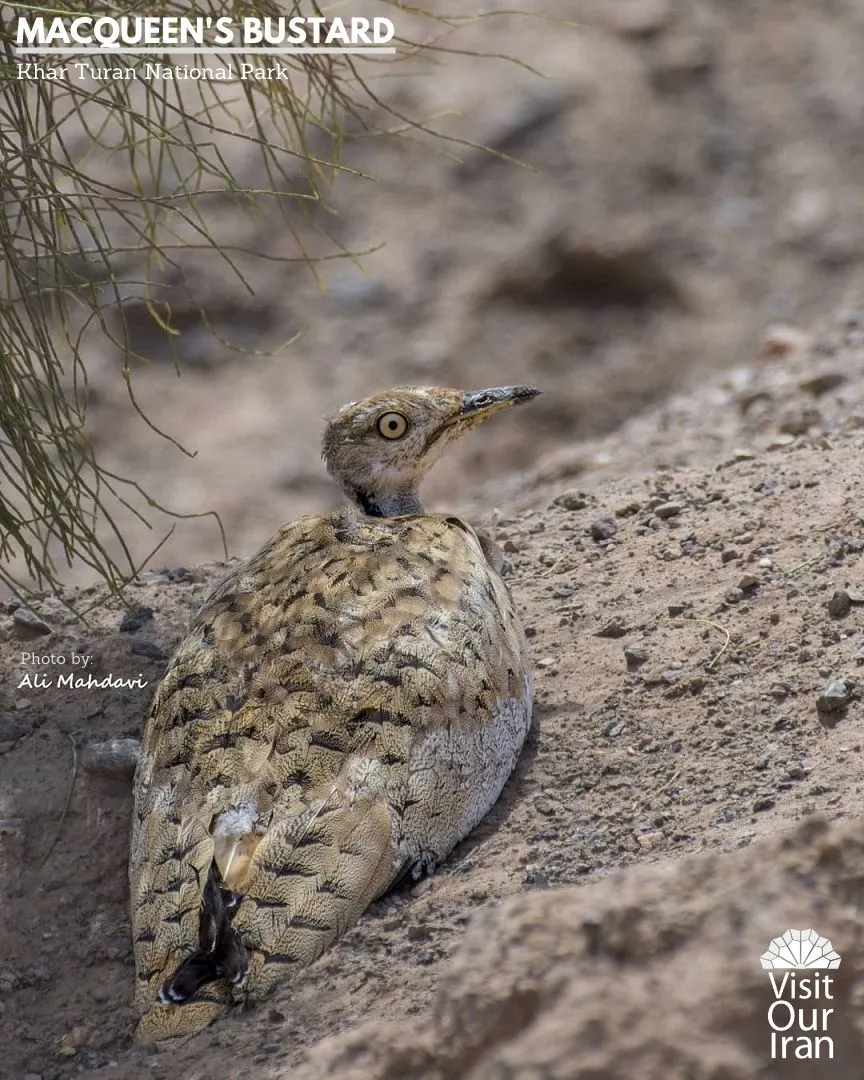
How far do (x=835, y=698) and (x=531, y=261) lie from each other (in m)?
7.79

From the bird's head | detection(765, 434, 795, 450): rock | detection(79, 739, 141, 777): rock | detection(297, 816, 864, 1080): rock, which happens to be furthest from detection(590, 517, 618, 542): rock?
detection(297, 816, 864, 1080): rock

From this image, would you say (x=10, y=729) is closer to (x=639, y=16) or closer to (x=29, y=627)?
(x=29, y=627)

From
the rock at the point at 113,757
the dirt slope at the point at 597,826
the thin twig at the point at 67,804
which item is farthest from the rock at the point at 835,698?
the thin twig at the point at 67,804

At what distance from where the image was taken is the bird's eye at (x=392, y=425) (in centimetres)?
531

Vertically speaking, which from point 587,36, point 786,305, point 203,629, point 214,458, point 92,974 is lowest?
point 92,974

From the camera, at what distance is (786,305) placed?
11.6 m

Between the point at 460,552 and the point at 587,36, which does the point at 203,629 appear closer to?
the point at 460,552

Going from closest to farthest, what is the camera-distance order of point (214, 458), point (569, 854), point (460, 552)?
point (569, 854)
point (460, 552)
point (214, 458)

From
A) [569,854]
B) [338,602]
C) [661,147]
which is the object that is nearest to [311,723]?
[338,602]

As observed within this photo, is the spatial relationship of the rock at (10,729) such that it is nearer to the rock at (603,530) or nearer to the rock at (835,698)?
the rock at (603,530)

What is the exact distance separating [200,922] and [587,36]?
10.3 meters

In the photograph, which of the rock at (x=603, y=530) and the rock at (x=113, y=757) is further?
the rock at (x=603, y=530)

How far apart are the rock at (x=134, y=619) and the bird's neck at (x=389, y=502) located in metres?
0.87

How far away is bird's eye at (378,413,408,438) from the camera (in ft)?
17.4
